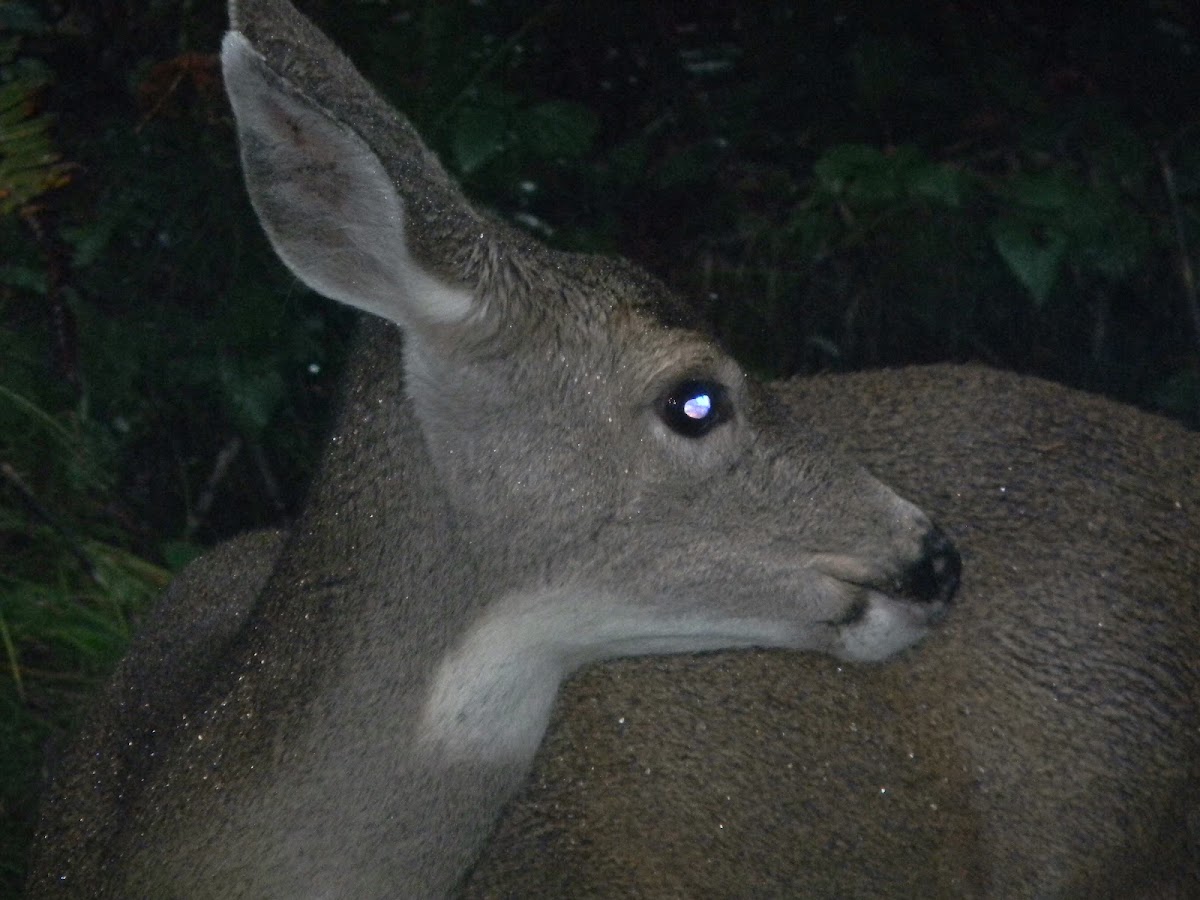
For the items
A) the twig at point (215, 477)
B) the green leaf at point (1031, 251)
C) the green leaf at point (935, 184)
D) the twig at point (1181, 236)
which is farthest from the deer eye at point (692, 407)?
the twig at point (1181, 236)

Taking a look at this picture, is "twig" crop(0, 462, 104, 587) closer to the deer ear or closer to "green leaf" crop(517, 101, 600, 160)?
"green leaf" crop(517, 101, 600, 160)

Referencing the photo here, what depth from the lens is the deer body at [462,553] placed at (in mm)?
2658

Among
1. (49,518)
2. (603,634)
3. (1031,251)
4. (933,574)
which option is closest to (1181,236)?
(1031,251)

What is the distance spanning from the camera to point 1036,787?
3.29 m

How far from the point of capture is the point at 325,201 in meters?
2.53

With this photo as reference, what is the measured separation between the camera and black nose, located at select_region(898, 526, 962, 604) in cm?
285

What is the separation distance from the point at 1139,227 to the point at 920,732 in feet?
7.50

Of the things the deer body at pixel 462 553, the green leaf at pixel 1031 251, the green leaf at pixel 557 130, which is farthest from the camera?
the green leaf at pixel 557 130

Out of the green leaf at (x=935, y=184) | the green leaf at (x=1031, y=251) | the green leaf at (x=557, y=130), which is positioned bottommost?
the green leaf at (x=1031, y=251)

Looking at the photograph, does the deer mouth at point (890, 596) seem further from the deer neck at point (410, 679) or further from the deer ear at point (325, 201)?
the deer ear at point (325, 201)

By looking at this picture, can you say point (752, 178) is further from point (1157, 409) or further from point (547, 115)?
point (1157, 409)

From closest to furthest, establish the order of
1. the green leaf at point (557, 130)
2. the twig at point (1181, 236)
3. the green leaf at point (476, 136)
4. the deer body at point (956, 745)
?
1. the deer body at point (956, 745)
2. the green leaf at point (476, 136)
3. the green leaf at point (557, 130)
4. the twig at point (1181, 236)

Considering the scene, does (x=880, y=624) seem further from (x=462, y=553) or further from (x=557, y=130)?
(x=557, y=130)

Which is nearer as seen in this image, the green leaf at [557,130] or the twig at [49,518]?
the twig at [49,518]
